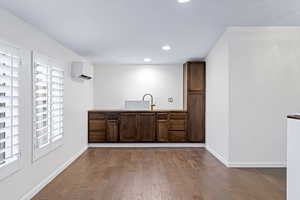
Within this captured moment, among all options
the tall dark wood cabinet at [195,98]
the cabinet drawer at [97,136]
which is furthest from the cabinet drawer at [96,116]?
the tall dark wood cabinet at [195,98]

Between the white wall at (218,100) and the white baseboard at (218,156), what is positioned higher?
the white wall at (218,100)

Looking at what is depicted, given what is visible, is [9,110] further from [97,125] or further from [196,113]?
[196,113]

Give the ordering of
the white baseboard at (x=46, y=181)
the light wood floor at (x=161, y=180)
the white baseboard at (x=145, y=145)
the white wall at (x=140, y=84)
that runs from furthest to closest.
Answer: the white wall at (x=140, y=84), the white baseboard at (x=145, y=145), the light wood floor at (x=161, y=180), the white baseboard at (x=46, y=181)

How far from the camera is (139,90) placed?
7.20m

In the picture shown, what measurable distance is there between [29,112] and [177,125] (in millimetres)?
3935

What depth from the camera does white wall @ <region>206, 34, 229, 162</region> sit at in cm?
470

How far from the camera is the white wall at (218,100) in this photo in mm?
4703

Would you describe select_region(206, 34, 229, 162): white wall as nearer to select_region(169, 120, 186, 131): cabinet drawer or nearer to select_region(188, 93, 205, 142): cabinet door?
select_region(188, 93, 205, 142): cabinet door

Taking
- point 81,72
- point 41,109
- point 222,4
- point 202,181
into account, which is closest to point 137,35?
point 81,72

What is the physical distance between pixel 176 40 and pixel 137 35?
79 centimetres

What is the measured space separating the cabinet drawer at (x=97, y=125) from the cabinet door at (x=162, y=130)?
1.31 m

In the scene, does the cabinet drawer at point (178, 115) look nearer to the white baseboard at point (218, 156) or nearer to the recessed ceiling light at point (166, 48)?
the white baseboard at point (218, 156)

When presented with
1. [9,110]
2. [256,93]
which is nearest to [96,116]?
[256,93]

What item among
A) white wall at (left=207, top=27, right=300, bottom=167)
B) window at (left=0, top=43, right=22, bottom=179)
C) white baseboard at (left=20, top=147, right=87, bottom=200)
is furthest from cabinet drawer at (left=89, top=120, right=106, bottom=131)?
window at (left=0, top=43, right=22, bottom=179)
